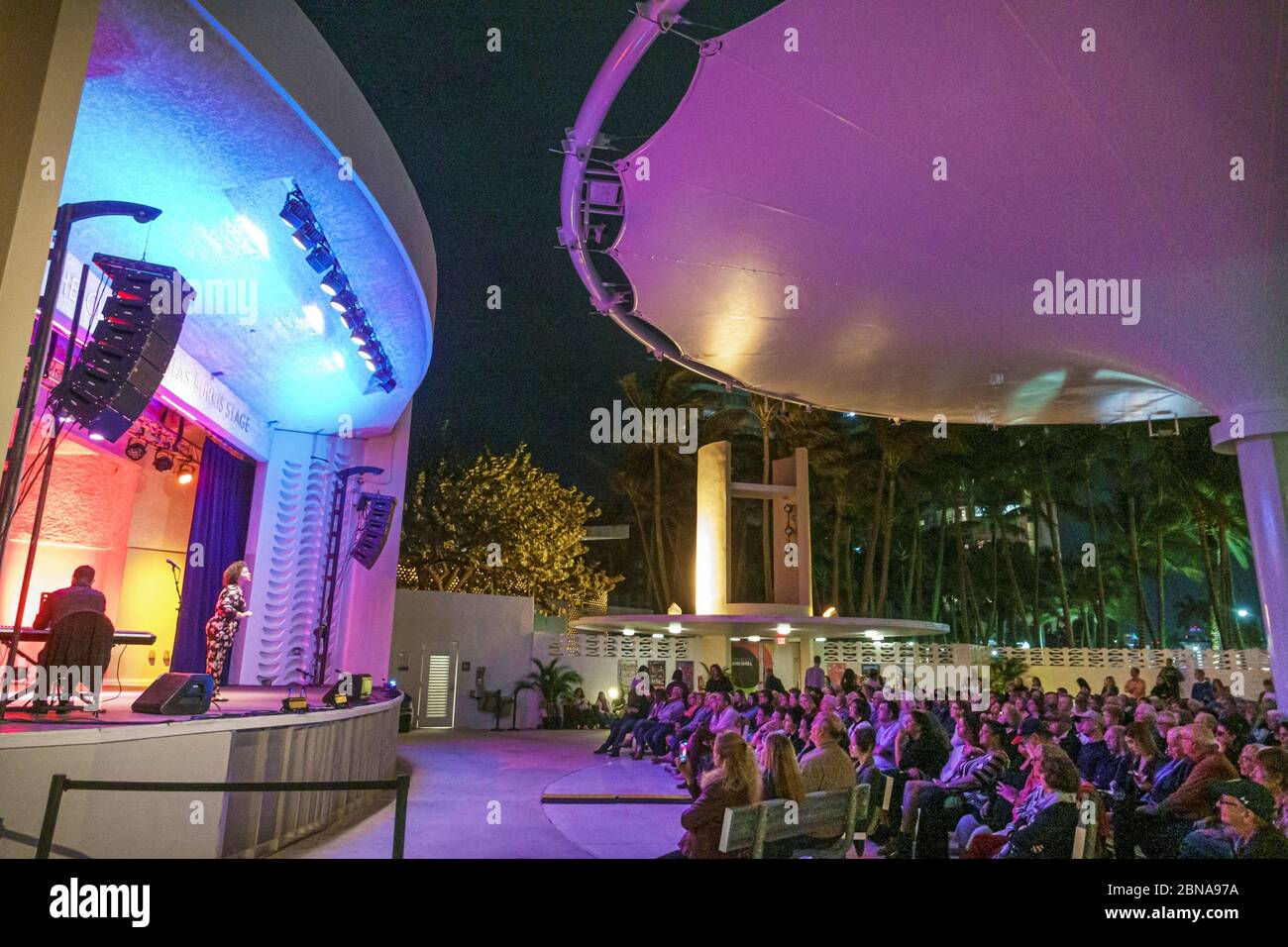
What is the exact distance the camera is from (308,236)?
7.48 m

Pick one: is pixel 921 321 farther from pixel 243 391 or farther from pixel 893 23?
pixel 243 391

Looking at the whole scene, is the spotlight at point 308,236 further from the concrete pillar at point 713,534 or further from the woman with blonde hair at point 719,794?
the concrete pillar at point 713,534

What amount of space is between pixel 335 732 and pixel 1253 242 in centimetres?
1125

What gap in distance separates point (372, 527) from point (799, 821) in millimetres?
10242

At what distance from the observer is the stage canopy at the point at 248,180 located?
5348 millimetres

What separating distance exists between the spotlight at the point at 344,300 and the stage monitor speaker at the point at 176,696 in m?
4.55

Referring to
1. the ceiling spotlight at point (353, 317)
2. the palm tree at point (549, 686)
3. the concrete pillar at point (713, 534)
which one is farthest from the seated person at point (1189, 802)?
the palm tree at point (549, 686)

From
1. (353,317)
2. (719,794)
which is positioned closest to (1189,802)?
(719,794)

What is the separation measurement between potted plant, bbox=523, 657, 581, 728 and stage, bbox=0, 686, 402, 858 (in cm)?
1273

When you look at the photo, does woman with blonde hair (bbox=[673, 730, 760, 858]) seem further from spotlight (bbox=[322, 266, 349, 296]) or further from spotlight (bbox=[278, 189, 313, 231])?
spotlight (bbox=[322, 266, 349, 296])

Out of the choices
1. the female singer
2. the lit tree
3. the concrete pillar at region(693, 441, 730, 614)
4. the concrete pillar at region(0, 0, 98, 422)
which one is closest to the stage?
the female singer

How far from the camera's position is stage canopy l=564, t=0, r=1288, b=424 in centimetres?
722

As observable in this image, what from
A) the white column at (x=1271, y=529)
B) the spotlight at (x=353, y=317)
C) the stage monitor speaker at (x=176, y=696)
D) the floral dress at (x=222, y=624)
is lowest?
the stage monitor speaker at (x=176, y=696)
